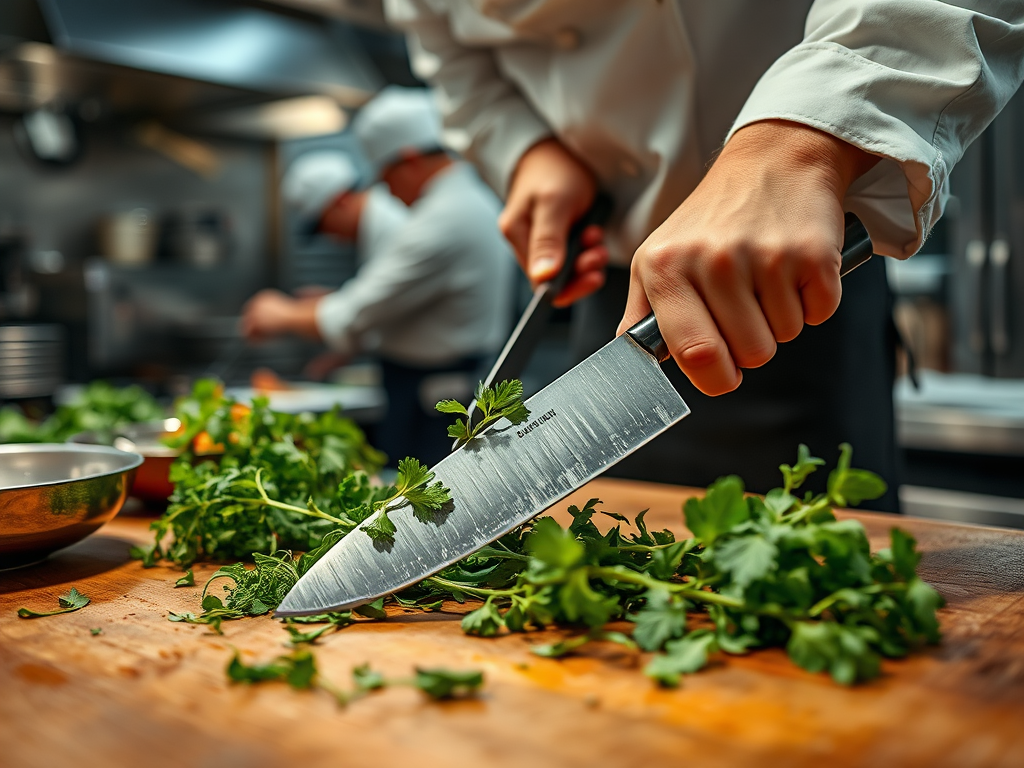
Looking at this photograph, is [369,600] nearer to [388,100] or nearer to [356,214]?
[388,100]

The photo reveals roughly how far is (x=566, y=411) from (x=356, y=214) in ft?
12.1

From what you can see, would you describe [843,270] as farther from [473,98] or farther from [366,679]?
[473,98]

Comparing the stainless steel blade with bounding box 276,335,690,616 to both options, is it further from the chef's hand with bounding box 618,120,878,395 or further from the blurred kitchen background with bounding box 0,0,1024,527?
the blurred kitchen background with bounding box 0,0,1024,527

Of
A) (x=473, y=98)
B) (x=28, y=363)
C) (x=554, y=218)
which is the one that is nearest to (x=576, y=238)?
(x=554, y=218)

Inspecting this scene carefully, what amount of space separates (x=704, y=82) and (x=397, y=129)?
2.36 m

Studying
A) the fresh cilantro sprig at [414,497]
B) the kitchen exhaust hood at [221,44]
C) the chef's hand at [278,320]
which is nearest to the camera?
the fresh cilantro sprig at [414,497]

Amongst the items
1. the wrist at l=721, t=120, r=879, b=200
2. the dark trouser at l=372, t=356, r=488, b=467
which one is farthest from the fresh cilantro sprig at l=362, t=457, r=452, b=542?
the dark trouser at l=372, t=356, r=488, b=467

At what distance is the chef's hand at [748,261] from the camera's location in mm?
677

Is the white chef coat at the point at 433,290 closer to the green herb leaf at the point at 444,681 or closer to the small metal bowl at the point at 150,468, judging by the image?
the small metal bowl at the point at 150,468

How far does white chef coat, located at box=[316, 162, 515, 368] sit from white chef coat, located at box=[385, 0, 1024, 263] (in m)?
1.77

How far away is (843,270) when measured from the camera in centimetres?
75

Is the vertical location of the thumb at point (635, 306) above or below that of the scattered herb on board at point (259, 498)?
above

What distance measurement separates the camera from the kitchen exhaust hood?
2803 millimetres

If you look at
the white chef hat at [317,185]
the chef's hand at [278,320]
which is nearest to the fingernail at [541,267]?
the chef's hand at [278,320]
